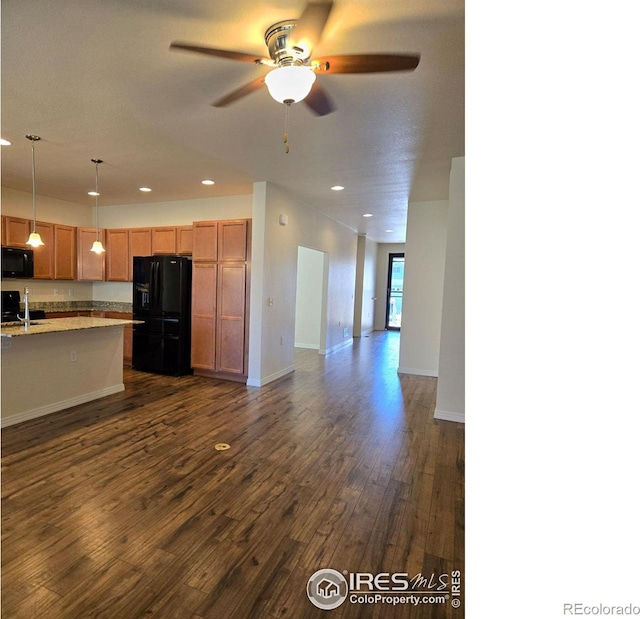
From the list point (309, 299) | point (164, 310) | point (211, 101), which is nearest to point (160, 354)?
point (164, 310)

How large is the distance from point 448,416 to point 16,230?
20.7ft

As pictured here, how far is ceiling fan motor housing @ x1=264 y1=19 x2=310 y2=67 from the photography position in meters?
1.78

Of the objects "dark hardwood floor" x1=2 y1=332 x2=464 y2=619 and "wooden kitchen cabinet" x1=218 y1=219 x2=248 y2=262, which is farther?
"wooden kitchen cabinet" x1=218 y1=219 x2=248 y2=262

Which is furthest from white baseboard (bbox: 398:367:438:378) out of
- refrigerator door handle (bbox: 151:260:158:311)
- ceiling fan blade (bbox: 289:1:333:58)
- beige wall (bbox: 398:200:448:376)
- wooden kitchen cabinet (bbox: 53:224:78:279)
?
wooden kitchen cabinet (bbox: 53:224:78:279)

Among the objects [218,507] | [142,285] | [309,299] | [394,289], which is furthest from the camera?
[394,289]

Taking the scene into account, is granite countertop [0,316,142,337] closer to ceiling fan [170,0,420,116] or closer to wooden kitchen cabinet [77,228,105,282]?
wooden kitchen cabinet [77,228,105,282]

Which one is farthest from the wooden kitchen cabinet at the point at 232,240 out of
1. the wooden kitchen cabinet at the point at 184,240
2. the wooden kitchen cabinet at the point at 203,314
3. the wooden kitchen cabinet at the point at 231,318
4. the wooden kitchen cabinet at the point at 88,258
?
the wooden kitchen cabinet at the point at 88,258

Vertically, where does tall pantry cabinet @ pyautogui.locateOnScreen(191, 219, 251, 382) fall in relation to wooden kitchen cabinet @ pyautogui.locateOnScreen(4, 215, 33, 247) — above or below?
below

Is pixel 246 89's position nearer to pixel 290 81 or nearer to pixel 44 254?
pixel 290 81

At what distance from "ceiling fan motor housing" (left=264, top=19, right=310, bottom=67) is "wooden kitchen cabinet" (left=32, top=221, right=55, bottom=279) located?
5.33m

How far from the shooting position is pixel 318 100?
2.25 metres

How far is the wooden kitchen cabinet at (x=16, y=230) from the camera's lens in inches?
197

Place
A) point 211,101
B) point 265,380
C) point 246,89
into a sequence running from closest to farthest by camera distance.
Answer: point 246,89 < point 211,101 < point 265,380
